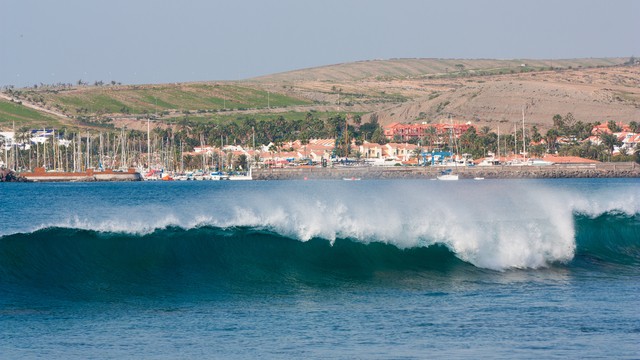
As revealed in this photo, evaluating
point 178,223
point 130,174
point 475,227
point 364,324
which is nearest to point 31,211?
point 178,223

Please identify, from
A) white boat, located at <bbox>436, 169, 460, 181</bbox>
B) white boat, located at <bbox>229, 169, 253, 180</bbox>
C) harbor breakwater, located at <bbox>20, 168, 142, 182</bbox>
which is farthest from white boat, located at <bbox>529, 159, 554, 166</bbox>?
harbor breakwater, located at <bbox>20, 168, 142, 182</bbox>

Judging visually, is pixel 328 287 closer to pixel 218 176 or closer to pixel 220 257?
pixel 220 257

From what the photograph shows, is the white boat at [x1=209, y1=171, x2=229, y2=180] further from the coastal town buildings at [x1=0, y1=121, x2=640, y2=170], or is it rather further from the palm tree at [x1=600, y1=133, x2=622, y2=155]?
the palm tree at [x1=600, y1=133, x2=622, y2=155]

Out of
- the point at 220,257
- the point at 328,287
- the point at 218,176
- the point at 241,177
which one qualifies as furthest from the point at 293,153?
the point at 328,287

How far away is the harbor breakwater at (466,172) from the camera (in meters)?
144

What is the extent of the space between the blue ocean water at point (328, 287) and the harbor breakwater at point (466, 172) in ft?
368

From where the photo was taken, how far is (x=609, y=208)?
114 ft

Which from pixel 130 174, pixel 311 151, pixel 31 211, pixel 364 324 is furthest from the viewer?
pixel 311 151

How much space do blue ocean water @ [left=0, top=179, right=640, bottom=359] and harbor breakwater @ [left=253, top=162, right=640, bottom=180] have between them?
368ft


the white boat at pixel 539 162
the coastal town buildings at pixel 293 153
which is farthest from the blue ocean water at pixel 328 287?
the coastal town buildings at pixel 293 153

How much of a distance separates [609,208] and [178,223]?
49.3ft

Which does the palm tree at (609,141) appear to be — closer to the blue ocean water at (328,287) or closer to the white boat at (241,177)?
the white boat at (241,177)

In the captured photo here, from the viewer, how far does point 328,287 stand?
78.5ft

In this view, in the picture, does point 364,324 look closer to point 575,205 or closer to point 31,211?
point 575,205
